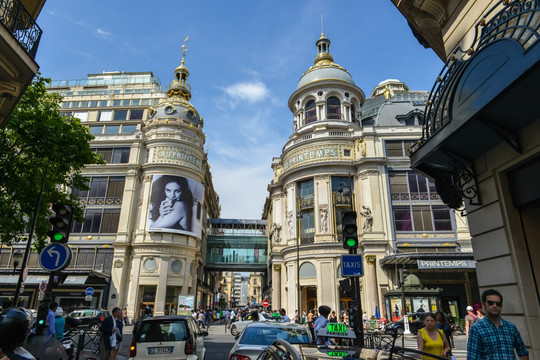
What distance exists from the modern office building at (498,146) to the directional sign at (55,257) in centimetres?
777

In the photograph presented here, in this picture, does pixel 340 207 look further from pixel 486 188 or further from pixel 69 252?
pixel 69 252

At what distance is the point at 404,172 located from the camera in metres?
34.5

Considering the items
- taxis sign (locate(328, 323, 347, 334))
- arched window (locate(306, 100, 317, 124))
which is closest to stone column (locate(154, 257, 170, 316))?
arched window (locate(306, 100, 317, 124))

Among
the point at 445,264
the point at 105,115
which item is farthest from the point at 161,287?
the point at 105,115

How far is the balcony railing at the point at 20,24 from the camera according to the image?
29.6 feet

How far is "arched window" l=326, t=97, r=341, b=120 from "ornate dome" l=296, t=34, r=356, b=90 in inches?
92.7

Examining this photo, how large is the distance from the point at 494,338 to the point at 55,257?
755cm

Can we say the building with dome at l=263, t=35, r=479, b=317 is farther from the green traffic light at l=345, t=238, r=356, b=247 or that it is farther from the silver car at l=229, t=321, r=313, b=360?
the silver car at l=229, t=321, r=313, b=360

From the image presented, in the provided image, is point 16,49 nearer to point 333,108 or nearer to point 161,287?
point 161,287

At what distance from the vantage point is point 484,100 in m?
5.66

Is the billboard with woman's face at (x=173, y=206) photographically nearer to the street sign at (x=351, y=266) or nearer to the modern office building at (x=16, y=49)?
the modern office building at (x=16, y=49)

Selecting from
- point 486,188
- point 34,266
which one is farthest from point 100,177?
point 486,188

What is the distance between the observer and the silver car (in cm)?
753

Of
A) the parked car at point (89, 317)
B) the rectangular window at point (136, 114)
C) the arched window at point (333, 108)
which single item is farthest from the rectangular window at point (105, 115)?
the parked car at point (89, 317)
